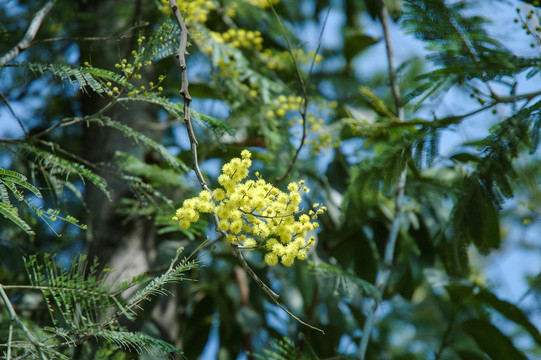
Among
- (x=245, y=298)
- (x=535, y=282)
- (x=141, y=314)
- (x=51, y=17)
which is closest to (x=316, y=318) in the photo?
(x=245, y=298)

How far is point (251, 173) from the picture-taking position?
8.04 ft

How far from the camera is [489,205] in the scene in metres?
1.61

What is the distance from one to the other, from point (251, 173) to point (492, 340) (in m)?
1.27

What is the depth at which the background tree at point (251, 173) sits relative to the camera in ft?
5.19

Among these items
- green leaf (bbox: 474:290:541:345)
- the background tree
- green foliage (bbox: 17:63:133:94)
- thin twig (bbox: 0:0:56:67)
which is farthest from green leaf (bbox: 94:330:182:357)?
green leaf (bbox: 474:290:541:345)

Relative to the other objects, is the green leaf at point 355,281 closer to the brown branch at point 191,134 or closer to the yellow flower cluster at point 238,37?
the brown branch at point 191,134

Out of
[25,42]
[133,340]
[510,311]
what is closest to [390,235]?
[510,311]

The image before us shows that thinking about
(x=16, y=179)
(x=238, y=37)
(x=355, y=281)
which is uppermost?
(x=238, y=37)

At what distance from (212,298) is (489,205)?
1812 millimetres

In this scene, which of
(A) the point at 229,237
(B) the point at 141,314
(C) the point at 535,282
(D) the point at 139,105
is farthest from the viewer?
(D) the point at 139,105

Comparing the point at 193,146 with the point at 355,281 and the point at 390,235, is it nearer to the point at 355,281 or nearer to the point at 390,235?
the point at 355,281

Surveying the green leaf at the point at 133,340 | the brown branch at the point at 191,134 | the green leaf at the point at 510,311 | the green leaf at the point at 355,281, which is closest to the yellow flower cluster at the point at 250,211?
Result: the brown branch at the point at 191,134

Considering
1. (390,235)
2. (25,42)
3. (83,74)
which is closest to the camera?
(83,74)

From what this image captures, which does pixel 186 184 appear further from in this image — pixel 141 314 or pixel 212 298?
pixel 212 298
